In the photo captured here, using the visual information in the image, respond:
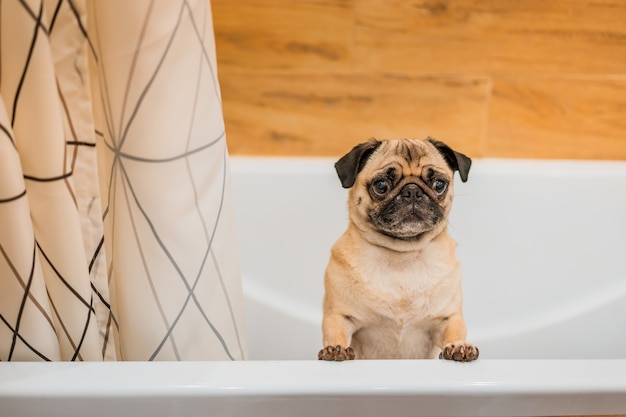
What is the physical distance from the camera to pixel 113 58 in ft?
2.13

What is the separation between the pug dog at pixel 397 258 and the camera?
833 millimetres

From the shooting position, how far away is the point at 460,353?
2.39 ft

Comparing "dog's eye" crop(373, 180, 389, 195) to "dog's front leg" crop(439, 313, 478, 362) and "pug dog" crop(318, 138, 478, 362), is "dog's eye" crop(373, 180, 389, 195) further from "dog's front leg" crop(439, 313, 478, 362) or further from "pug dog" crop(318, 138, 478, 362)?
"dog's front leg" crop(439, 313, 478, 362)

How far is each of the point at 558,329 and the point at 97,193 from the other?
105 centimetres

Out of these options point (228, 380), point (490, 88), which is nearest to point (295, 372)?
point (228, 380)

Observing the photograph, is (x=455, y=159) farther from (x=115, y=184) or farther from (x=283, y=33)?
(x=283, y=33)

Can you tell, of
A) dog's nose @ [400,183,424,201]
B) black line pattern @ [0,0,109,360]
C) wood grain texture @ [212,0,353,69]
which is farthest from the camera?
wood grain texture @ [212,0,353,69]

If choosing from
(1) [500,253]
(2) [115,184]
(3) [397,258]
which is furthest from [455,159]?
(1) [500,253]

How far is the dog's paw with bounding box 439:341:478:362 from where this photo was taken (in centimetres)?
73

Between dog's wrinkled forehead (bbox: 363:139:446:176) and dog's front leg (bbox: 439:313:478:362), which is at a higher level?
dog's wrinkled forehead (bbox: 363:139:446:176)

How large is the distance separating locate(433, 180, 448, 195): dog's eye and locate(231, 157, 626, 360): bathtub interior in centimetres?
50

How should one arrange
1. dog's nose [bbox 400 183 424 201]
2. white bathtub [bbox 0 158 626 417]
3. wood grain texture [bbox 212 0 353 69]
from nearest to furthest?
dog's nose [bbox 400 183 424 201], white bathtub [bbox 0 158 626 417], wood grain texture [bbox 212 0 353 69]

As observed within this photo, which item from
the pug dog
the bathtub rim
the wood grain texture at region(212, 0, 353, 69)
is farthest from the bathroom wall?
the bathtub rim

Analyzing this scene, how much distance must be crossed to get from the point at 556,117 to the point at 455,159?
2.76 feet
